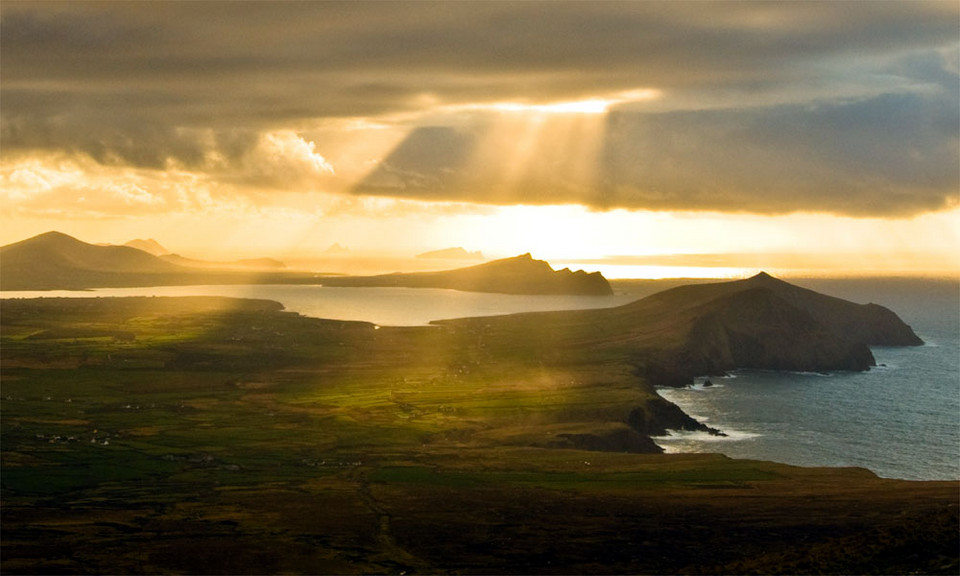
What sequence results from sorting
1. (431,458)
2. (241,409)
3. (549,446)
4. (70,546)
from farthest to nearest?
(241,409) → (549,446) → (431,458) → (70,546)

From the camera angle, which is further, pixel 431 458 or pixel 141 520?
pixel 431 458

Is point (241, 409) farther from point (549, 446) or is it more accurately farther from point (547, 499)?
point (547, 499)

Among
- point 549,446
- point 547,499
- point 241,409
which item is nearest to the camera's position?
point 547,499

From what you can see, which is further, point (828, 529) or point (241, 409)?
point (241, 409)

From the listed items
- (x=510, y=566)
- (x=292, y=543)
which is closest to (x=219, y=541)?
(x=292, y=543)

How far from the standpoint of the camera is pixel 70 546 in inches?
4124

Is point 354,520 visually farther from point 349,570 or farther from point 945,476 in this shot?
point 945,476

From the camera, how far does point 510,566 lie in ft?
320

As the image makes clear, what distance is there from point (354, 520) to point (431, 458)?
38.7 meters

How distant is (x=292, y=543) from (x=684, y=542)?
37.8 m

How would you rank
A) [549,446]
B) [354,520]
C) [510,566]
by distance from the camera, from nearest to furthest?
[510,566], [354,520], [549,446]

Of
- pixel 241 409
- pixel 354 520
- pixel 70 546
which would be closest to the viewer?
pixel 70 546

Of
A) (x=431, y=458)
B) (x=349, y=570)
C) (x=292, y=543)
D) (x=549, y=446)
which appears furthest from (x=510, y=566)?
(x=549, y=446)

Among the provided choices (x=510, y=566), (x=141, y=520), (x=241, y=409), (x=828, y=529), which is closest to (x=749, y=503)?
(x=828, y=529)
